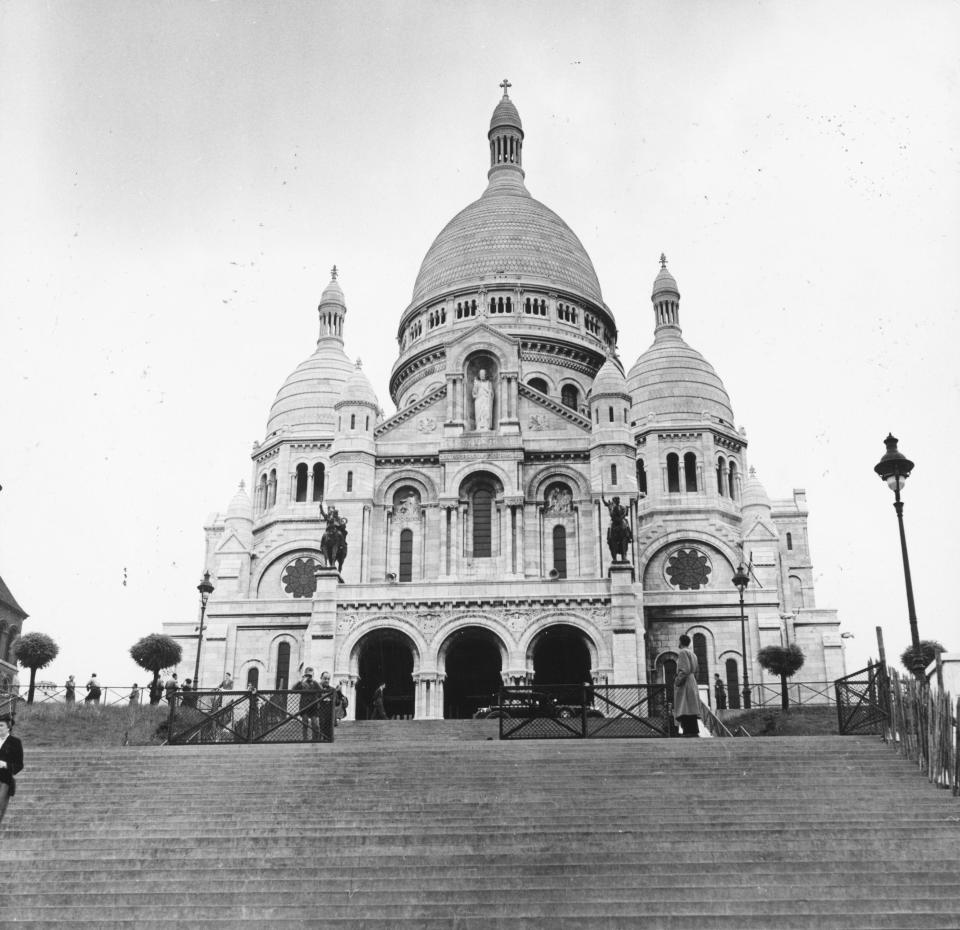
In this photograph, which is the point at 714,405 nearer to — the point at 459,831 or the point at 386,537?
the point at 386,537

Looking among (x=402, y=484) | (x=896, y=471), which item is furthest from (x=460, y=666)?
(x=896, y=471)

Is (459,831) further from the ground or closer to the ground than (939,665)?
closer to the ground

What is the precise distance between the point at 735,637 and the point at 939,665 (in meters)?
31.8

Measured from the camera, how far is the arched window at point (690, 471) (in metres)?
61.2

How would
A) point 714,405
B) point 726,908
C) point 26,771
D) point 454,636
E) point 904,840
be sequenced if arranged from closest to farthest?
point 726,908
point 904,840
point 26,771
point 454,636
point 714,405

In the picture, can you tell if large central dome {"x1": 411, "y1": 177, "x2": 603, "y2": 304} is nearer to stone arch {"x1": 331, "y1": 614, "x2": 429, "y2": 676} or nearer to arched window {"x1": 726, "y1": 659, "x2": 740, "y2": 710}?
arched window {"x1": 726, "y1": 659, "x2": 740, "y2": 710}

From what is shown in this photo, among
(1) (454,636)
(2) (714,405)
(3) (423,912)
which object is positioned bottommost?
(3) (423,912)

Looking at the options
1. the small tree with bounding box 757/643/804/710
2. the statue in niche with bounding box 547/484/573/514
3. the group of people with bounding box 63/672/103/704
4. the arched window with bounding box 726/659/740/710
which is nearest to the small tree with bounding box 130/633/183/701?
the group of people with bounding box 63/672/103/704

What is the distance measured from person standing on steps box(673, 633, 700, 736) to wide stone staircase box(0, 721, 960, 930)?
1.64m

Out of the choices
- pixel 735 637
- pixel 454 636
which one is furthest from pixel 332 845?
pixel 735 637

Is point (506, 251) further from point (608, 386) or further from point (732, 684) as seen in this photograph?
point (732, 684)

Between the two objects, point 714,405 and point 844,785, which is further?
point 714,405

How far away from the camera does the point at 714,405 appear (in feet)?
208

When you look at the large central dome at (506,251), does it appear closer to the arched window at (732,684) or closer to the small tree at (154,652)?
the arched window at (732,684)
